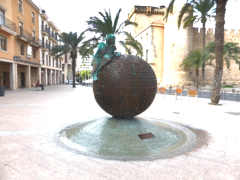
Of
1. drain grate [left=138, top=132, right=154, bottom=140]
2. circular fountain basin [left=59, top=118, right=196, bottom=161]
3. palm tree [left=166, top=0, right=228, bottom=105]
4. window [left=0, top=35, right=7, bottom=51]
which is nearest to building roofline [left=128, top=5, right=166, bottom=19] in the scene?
window [left=0, top=35, right=7, bottom=51]

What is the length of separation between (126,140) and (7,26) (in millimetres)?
23573

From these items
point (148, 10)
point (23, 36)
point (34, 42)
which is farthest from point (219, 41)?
point (148, 10)

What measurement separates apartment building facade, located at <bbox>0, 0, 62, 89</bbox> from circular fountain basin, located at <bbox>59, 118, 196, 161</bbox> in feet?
68.4

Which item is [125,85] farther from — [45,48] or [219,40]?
[45,48]

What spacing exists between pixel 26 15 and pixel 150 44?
21.4 meters

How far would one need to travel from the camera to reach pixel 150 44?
1339 inches

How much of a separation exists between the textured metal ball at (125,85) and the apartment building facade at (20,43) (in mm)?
20972

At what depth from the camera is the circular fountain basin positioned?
352 cm

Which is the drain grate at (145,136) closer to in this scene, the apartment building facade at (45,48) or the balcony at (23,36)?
the balcony at (23,36)

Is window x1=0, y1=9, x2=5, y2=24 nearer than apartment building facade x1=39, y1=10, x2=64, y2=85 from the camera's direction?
Yes

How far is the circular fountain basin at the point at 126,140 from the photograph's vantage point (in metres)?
3.52

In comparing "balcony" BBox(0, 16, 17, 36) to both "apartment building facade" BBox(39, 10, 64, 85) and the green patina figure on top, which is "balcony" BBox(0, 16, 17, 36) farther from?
the green patina figure on top

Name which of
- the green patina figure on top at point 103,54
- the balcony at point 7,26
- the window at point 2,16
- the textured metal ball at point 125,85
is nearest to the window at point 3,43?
the balcony at point 7,26

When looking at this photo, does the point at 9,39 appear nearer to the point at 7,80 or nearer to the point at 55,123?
the point at 7,80
